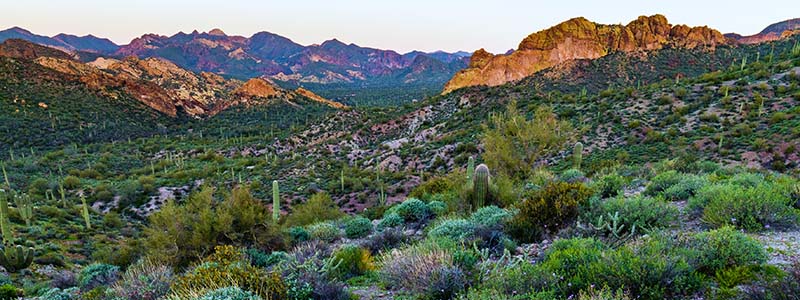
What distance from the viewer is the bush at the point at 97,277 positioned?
7289 mm

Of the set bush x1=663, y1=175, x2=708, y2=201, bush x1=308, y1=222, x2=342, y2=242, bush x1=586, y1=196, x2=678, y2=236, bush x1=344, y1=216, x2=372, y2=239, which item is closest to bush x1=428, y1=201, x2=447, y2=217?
bush x1=344, y1=216, x2=372, y2=239

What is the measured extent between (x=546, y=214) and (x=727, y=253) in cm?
255

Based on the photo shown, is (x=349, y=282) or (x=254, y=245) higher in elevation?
(x=349, y=282)

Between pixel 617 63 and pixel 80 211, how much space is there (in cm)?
7001

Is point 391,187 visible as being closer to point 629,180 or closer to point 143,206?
point 629,180

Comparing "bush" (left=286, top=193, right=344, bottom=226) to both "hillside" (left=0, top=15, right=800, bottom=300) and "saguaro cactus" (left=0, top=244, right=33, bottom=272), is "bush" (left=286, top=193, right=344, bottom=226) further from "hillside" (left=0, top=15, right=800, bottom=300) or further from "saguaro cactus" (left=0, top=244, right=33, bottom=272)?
"saguaro cactus" (left=0, top=244, right=33, bottom=272)

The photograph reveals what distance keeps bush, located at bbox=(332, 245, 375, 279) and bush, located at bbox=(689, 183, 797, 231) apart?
477 centimetres

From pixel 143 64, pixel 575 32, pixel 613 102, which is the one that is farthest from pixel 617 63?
pixel 143 64

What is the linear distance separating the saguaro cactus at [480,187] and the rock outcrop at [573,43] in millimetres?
92817

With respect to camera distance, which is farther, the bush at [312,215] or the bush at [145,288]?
the bush at [312,215]

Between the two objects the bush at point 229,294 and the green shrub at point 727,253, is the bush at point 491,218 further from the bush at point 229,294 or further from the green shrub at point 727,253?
the bush at point 229,294

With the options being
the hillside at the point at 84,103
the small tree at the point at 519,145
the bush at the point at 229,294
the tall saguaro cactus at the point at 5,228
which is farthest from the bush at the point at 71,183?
the bush at the point at 229,294

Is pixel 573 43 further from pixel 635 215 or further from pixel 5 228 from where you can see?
pixel 5 228

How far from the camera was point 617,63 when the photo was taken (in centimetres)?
6338
